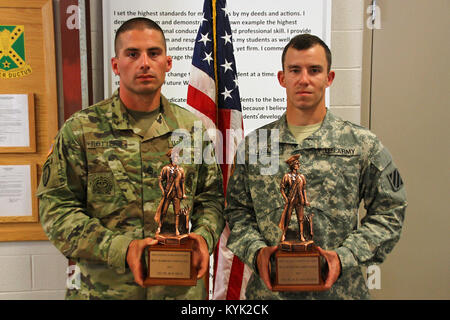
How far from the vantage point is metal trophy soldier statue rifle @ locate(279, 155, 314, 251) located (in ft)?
3.29

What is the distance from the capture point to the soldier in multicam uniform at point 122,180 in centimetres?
108

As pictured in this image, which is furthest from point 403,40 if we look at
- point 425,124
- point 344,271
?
point 344,271

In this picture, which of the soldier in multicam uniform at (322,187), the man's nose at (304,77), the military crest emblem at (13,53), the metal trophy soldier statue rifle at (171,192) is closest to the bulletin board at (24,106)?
the military crest emblem at (13,53)

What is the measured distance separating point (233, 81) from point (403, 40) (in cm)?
61

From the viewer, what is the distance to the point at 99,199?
3.68 ft

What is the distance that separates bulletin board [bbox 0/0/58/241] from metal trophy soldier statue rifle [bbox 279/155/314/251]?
2.92 ft

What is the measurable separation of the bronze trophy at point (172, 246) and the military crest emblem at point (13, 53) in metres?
0.70

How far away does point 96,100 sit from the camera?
1.34m

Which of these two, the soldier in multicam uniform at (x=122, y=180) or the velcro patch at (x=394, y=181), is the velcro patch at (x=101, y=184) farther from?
the velcro patch at (x=394, y=181)

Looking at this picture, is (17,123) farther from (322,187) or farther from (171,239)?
(322,187)

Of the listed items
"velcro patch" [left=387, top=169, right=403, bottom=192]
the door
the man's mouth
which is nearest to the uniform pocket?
the man's mouth

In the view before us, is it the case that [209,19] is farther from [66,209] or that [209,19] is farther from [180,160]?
[66,209]

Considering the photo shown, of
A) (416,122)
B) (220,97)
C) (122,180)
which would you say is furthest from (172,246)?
(416,122)

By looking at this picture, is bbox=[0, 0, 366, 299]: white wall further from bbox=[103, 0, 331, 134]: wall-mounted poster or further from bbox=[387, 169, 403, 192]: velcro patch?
bbox=[387, 169, 403, 192]: velcro patch
